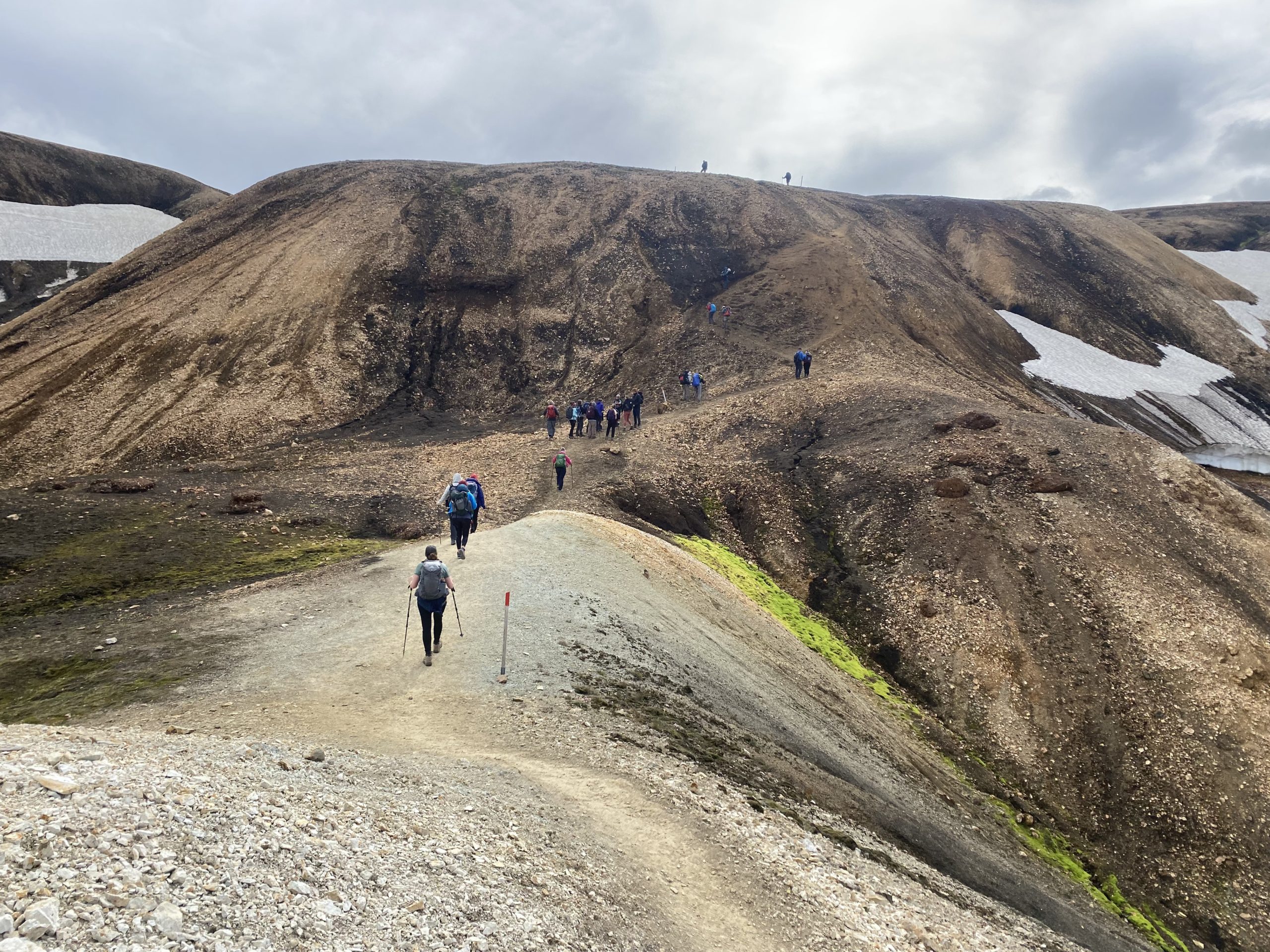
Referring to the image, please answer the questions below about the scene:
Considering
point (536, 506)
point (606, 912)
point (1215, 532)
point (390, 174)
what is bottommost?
point (606, 912)

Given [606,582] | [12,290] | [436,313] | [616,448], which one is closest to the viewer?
[606,582]

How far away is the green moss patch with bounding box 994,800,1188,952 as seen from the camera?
14.4 metres

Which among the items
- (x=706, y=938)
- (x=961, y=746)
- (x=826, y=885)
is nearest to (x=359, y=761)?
(x=706, y=938)

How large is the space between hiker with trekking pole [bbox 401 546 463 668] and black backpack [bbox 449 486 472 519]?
4882 millimetres

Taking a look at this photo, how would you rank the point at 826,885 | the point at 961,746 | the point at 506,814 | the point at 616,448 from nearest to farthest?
the point at 506,814 < the point at 826,885 < the point at 961,746 < the point at 616,448

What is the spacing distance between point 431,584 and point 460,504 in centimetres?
550

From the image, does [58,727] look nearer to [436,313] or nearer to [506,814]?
[506,814]

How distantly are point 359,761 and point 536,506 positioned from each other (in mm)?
18234

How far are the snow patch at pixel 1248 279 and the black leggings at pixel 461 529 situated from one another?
253 feet

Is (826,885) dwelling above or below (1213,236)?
below

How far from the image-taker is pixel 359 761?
8.73 metres

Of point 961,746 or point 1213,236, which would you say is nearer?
point 961,746

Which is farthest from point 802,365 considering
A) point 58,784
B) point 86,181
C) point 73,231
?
point 86,181

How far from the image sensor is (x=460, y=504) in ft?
58.1
